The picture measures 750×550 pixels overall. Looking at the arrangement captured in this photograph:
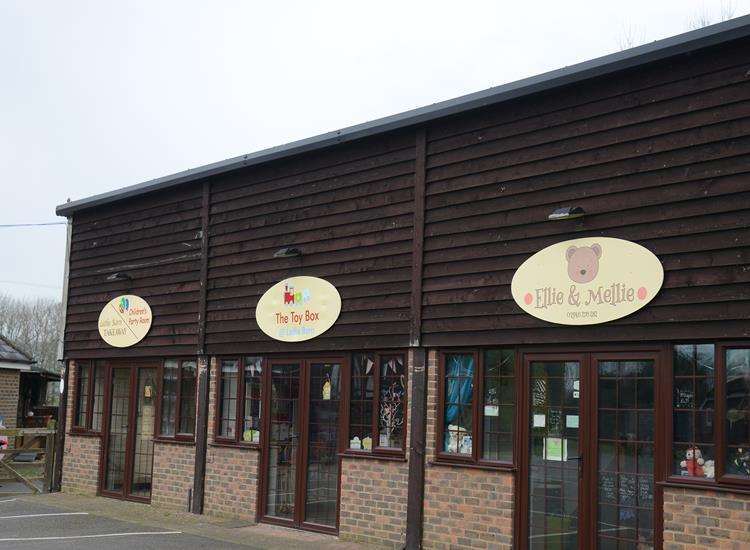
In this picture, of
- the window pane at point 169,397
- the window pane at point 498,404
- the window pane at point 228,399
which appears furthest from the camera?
the window pane at point 169,397

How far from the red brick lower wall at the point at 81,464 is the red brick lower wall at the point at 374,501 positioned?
243 inches

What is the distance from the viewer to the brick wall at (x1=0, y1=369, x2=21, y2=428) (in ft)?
86.3

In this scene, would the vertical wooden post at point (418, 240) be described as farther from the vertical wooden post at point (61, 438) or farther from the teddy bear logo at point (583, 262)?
the vertical wooden post at point (61, 438)

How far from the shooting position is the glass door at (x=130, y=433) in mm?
14586

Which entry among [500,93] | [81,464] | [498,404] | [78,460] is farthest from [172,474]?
[500,93]

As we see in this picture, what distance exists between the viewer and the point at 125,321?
15.0 metres

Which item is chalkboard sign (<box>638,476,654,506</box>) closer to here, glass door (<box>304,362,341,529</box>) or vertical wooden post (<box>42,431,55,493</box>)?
glass door (<box>304,362,341,529</box>)

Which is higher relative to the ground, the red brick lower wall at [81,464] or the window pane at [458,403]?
the window pane at [458,403]

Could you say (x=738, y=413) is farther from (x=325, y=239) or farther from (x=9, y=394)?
(x=9, y=394)

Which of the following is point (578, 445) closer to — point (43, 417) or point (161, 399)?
point (161, 399)

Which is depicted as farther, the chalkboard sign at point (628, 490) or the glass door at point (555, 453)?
the glass door at point (555, 453)

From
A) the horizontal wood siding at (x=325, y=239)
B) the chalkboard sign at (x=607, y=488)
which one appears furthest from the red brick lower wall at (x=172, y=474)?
the chalkboard sign at (x=607, y=488)

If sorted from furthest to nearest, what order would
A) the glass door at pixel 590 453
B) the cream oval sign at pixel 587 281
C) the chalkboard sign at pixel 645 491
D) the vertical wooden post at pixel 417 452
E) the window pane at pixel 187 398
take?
the window pane at pixel 187 398 → the vertical wooden post at pixel 417 452 → the cream oval sign at pixel 587 281 → the glass door at pixel 590 453 → the chalkboard sign at pixel 645 491

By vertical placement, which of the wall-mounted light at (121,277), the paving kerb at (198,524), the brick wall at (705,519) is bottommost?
the paving kerb at (198,524)
